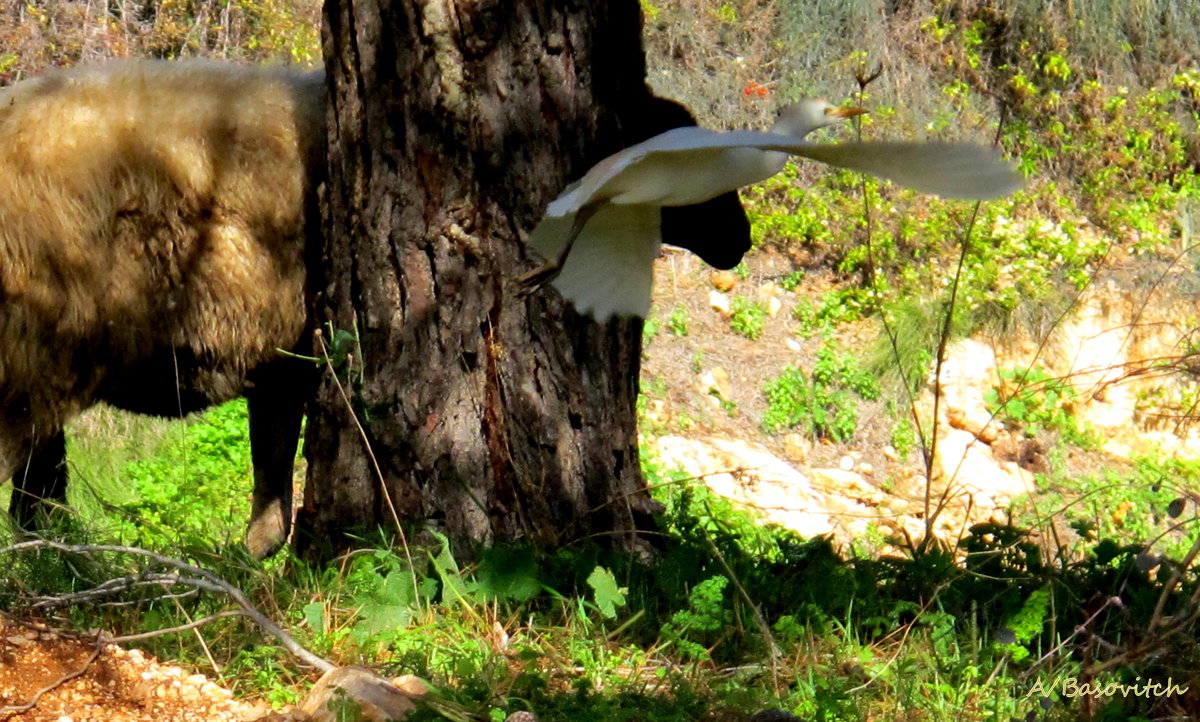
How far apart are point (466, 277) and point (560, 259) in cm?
52

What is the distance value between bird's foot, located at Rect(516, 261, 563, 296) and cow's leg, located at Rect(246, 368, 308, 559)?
5.32ft

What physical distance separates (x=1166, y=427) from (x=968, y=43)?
3885 millimetres

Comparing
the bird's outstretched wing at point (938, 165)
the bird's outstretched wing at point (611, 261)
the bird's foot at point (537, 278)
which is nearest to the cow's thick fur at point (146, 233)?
the bird's foot at point (537, 278)

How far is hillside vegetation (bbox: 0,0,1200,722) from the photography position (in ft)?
9.89

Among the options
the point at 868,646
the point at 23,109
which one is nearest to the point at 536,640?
the point at 868,646

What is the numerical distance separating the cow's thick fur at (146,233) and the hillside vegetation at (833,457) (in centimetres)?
53

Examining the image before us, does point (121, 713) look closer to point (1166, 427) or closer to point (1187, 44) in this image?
point (1166, 427)

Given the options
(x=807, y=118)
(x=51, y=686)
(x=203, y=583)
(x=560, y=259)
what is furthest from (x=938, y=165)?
(x=51, y=686)

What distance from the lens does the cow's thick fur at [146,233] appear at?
3.82 metres

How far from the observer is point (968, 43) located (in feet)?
37.4

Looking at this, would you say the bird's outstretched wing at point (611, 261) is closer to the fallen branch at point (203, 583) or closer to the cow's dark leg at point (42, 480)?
the fallen branch at point (203, 583)

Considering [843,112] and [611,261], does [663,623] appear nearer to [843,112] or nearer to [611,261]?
[611,261]

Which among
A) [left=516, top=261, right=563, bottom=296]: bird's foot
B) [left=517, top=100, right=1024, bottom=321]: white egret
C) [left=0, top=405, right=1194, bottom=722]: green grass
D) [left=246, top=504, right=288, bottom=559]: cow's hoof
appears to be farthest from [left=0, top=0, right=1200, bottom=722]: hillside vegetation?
[left=516, top=261, right=563, bottom=296]: bird's foot

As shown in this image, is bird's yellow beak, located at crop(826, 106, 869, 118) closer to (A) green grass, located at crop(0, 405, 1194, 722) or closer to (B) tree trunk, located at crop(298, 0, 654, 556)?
(B) tree trunk, located at crop(298, 0, 654, 556)
